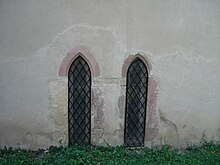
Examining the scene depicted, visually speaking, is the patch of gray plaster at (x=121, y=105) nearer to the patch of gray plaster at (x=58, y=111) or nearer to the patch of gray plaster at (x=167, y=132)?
the patch of gray plaster at (x=167, y=132)

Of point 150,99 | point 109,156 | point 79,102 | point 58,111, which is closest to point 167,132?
point 150,99

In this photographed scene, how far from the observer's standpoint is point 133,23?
200 inches

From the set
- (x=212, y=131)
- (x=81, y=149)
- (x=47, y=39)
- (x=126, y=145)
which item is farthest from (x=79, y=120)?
(x=212, y=131)

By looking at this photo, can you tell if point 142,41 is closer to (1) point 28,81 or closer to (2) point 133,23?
(2) point 133,23

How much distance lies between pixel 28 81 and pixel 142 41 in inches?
83.3

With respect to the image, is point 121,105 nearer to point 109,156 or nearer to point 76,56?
point 109,156

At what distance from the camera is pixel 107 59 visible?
16.9 ft

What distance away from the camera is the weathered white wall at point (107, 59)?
4.92m

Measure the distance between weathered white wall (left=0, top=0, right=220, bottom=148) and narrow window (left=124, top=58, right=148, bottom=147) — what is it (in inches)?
6.2

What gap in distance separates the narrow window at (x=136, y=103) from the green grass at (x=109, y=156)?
0.81 ft

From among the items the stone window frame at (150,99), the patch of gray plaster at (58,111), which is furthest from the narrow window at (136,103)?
the patch of gray plaster at (58,111)

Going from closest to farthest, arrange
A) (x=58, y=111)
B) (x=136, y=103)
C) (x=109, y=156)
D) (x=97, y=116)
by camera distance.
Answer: (x=109, y=156) < (x=58, y=111) < (x=97, y=116) < (x=136, y=103)

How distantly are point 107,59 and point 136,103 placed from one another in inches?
40.6

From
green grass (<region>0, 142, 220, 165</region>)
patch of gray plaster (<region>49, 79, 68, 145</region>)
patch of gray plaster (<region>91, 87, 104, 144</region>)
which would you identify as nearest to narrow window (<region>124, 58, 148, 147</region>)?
green grass (<region>0, 142, 220, 165</region>)
